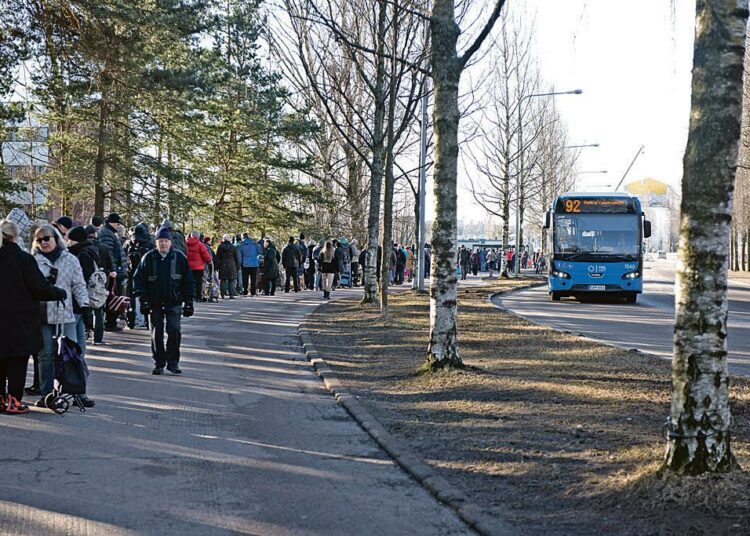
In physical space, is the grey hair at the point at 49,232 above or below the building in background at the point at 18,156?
below

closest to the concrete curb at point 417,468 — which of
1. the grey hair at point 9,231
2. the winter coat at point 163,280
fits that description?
the winter coat at point 163,280

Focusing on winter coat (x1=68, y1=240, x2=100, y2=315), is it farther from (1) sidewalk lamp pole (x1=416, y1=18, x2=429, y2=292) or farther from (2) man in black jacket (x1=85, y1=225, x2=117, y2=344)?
(1) sidewalk lamp pole (x1=416, y1=18, x2=429, y2=292)

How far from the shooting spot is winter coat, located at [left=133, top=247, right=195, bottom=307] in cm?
1130

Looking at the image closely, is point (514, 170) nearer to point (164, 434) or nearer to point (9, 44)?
point (9, 44)

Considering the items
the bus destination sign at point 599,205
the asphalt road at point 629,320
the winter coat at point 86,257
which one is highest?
the bus destination sign at point 599,205

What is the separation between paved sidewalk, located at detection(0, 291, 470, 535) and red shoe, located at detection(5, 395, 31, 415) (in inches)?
5.7

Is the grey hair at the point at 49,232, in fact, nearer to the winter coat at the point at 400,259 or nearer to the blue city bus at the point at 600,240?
the blue city bus at the point at 600,240

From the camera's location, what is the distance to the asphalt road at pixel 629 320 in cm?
1480

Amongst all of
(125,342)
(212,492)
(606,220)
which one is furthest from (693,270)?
(606,220)

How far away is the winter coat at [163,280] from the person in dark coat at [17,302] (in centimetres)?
277

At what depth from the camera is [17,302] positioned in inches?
330

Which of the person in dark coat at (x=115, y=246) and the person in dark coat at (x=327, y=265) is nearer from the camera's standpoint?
the person in dark coat at (x=115, y=246)

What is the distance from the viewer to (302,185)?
41375mm

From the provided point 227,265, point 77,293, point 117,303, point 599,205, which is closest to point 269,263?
point 227,265
